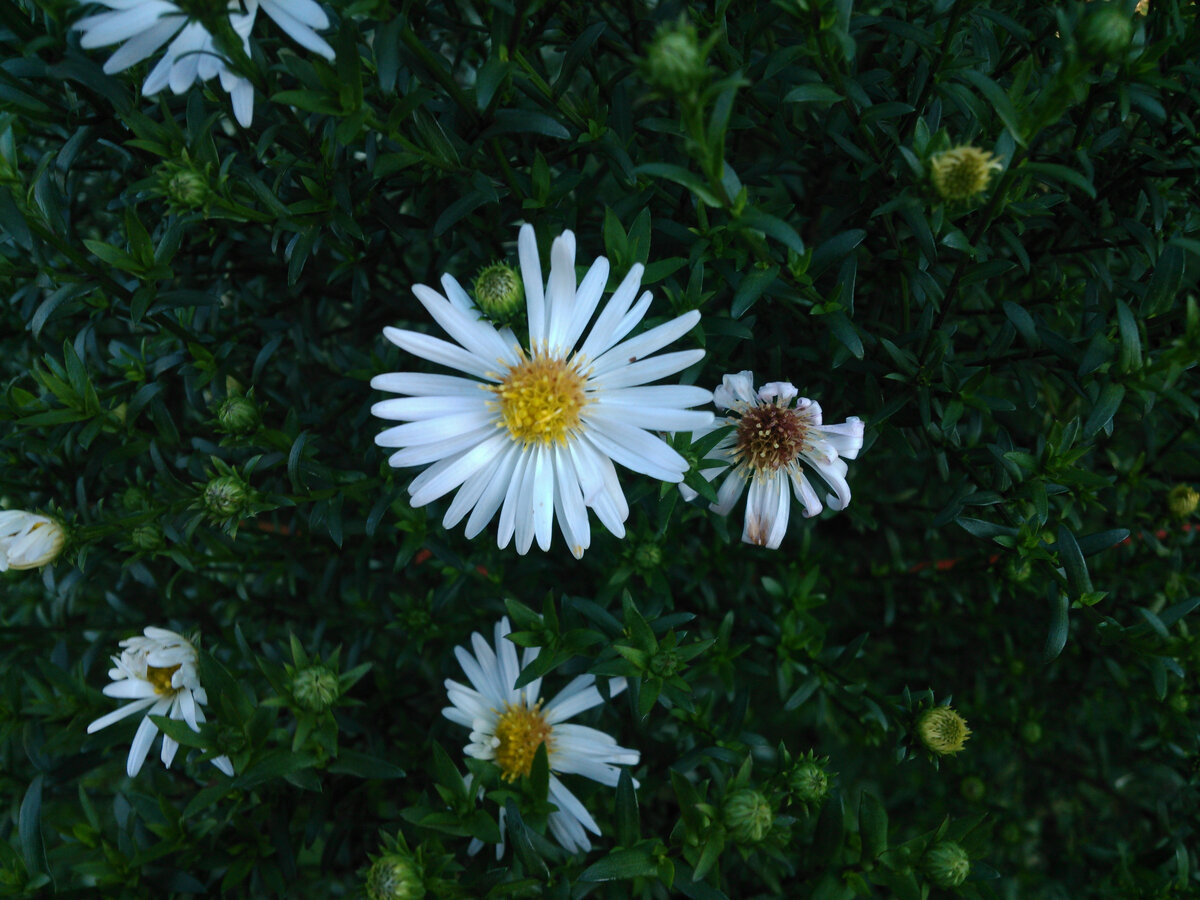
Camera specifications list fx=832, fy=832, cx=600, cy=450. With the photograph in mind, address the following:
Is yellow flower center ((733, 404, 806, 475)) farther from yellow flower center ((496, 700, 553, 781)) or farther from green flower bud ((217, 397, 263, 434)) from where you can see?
green flower bud ((217, 397, 263, 434))

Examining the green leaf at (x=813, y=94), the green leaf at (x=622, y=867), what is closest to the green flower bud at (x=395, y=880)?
the green leaf at (x=622, y=867)

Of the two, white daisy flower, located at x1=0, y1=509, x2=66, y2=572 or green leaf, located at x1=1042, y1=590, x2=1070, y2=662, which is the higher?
green leaf, located at x1=1042, y1=590, x2=1070, y2=662

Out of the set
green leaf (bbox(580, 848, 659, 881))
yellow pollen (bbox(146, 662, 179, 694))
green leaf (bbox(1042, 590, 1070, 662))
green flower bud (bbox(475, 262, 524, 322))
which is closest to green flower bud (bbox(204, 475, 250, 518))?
yellow pollen (bbox(146, 662, 179, 694))

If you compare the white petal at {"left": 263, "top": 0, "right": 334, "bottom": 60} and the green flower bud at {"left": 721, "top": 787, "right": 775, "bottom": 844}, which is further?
the green flower bud at {"left": 721, "top": 787, "right": 775, "bottom": 844}

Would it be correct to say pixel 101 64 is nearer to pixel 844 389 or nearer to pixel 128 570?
pixel 128 570

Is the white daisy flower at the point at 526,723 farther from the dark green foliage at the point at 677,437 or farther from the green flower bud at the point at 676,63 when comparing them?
the green flower bud at the point at 676,63

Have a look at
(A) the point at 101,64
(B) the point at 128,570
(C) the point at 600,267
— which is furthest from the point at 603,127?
(B) the point at 128,570

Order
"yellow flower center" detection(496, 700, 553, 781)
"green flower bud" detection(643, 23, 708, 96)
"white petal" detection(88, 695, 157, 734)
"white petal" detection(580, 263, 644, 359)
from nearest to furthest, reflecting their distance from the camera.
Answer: "green flower bud" detection(643, 23, 708, 96) → "white petal" detection(580, 263, 644, 359) → "white petal" detection(88, 695, 157, 734) → "yellow flower center" detection(496, 700, 553, 781)
